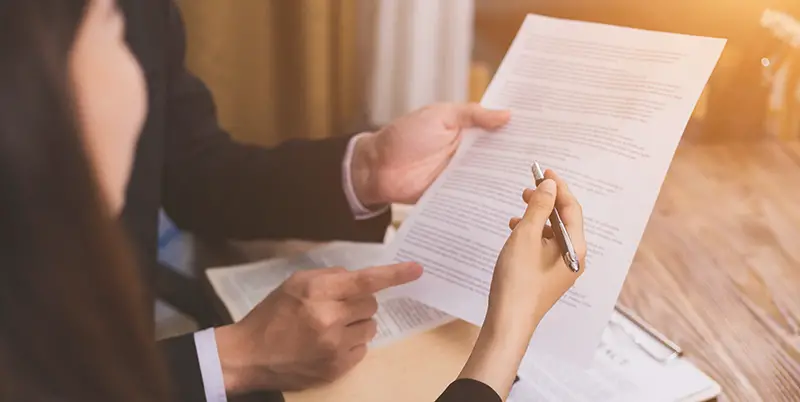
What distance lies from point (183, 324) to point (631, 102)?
558mm

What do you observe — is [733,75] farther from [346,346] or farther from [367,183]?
[346,346]

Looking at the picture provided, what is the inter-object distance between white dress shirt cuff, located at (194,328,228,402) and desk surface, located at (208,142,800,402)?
7 cm

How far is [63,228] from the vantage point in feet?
1.31

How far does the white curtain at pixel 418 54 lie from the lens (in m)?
1.50

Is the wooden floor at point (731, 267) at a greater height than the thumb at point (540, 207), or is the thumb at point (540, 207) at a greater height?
the thumb at point (540, 207)

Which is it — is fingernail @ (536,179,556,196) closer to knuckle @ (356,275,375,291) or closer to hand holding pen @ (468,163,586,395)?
hand holding pen @ (468,163,586,395)

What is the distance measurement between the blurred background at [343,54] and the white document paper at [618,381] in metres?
0.80

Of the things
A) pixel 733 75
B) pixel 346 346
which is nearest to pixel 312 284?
pixel 346 346

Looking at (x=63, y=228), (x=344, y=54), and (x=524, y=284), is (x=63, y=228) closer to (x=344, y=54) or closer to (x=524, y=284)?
(x=524, y=284)

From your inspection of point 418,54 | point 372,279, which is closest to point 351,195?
point 372,279

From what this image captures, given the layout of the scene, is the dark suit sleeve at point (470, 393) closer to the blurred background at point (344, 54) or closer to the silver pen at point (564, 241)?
the silver pen at point (564, 241)

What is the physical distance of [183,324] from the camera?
93 cm

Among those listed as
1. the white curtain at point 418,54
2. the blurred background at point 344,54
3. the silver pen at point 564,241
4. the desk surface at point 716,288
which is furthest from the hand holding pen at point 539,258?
the white curtain at point 418,54

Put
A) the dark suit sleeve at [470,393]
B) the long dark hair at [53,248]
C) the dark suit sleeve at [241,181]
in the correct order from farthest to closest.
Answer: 1. the dark suit sleeve at [241,181]
2. the dark suit sleeve at [470,393]
3. the long dark hair at [53,248]
